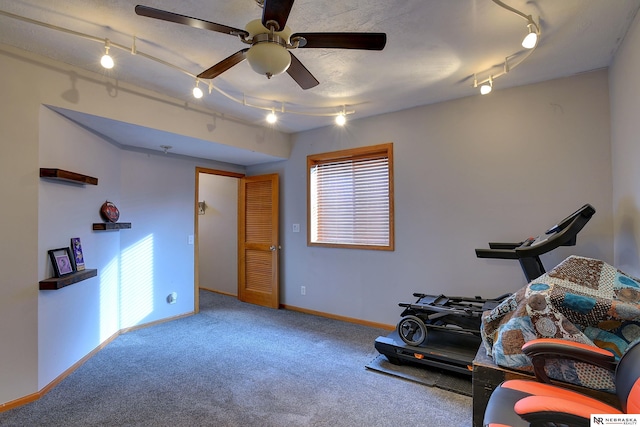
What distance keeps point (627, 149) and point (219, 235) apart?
5.50 meters

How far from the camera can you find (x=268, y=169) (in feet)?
16.4

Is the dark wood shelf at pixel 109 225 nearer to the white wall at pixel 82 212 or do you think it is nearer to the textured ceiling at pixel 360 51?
the white wall at pixel 82 212

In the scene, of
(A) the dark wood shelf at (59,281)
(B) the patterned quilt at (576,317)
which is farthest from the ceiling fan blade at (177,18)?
(B) the patterned quilt at (576,317)

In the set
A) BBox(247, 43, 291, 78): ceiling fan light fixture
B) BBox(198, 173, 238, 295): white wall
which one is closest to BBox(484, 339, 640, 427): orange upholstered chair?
BBox(247, 43, 291, 78): ceiling fan light fixture

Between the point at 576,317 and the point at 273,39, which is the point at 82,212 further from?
the point at 576,317

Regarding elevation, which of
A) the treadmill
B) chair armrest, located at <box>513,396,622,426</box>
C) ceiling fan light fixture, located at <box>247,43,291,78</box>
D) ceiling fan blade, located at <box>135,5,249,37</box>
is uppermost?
ceiling fan blade, located at <box>135,5,249,37</box>

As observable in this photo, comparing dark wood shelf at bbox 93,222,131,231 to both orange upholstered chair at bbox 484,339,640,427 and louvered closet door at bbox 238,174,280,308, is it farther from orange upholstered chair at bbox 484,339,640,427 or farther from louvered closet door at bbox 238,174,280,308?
orange upholstered chair at bbox 484,339,640,427

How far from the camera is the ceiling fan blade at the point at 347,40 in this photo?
1604mm

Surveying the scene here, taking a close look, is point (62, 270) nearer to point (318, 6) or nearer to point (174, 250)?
point (174, 250)

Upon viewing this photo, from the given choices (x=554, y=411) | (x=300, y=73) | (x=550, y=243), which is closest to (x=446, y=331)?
(x=550, y=243)

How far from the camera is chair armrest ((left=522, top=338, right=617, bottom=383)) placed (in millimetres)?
1481

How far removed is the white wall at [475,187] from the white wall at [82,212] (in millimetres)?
1940

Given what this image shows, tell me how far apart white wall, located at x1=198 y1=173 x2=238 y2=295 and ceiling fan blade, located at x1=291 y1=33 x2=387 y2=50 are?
417cm

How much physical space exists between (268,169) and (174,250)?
1820 millimetres
